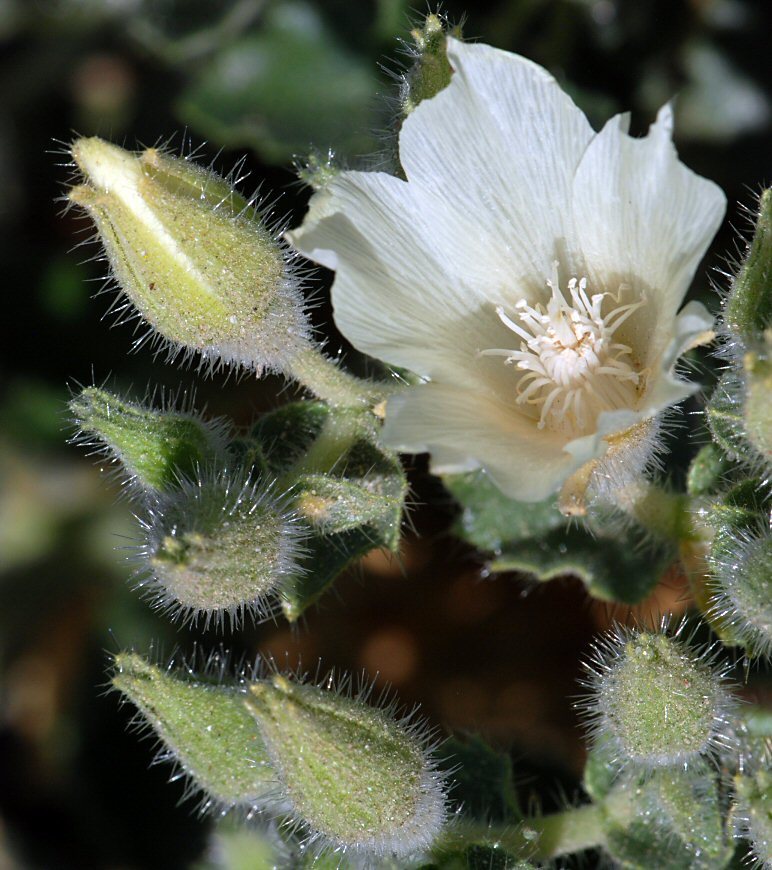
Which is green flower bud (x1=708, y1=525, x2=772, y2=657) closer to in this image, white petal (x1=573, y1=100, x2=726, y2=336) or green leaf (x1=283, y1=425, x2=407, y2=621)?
white petal (x1=573, y1=100, x2=726, y2=336)

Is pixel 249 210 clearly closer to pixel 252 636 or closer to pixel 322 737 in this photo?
pixel 322 737

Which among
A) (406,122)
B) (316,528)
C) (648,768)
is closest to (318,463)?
(316,528)

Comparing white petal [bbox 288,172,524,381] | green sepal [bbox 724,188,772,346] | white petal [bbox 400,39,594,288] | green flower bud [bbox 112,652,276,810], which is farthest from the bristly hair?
green sepal [bbox 724,188,772,346]

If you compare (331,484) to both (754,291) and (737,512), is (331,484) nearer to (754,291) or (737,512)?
(737,512)

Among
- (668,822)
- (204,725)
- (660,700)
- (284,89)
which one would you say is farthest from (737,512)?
(284,89)

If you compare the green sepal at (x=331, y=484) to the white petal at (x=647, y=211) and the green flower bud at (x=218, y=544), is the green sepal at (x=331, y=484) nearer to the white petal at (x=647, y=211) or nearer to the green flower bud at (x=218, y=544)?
the green flower bud at (x=218, y=544)
